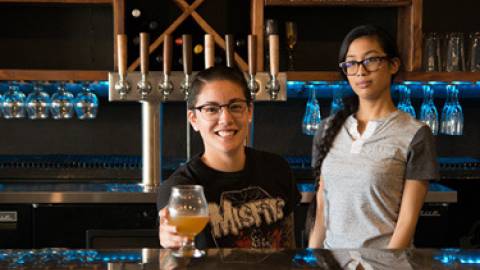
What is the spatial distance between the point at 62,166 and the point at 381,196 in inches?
81.5

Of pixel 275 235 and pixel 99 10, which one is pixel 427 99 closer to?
pixel 99 10

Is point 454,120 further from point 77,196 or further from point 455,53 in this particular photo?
point 77,196

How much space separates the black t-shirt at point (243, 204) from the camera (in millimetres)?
1759

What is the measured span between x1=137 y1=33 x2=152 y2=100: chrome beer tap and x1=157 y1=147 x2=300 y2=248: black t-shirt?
1396 mm

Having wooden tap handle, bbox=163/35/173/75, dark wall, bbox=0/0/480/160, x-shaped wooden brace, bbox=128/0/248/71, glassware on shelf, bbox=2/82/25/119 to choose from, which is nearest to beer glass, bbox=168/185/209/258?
wooden tap handle, bbox=163/35/173/75

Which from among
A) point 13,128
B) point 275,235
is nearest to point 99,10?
point 13,128

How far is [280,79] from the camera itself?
3.35 metres

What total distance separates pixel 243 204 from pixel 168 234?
0.31 meters

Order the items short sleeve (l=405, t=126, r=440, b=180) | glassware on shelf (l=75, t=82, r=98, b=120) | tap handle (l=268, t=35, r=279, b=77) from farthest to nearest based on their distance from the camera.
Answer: glassware on shelf (l=75, t=82, r=98, b=120) → tap handle (l=268, t=35, r=279, b=77) → short sleeve (l=405, t=126, r=440, b=180)

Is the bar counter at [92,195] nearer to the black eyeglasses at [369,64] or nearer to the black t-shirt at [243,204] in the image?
the black eyeglasses at [369,64]

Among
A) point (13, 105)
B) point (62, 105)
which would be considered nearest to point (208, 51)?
point (62, 105)

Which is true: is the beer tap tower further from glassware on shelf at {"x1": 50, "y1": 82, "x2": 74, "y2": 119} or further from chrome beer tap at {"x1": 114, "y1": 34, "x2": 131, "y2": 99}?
glassware on shelf at {"x1": 50, "y1": 82, "x2": 74, "y2": 119}

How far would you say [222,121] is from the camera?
5.81 ft

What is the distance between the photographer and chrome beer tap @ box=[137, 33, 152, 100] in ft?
10.4
